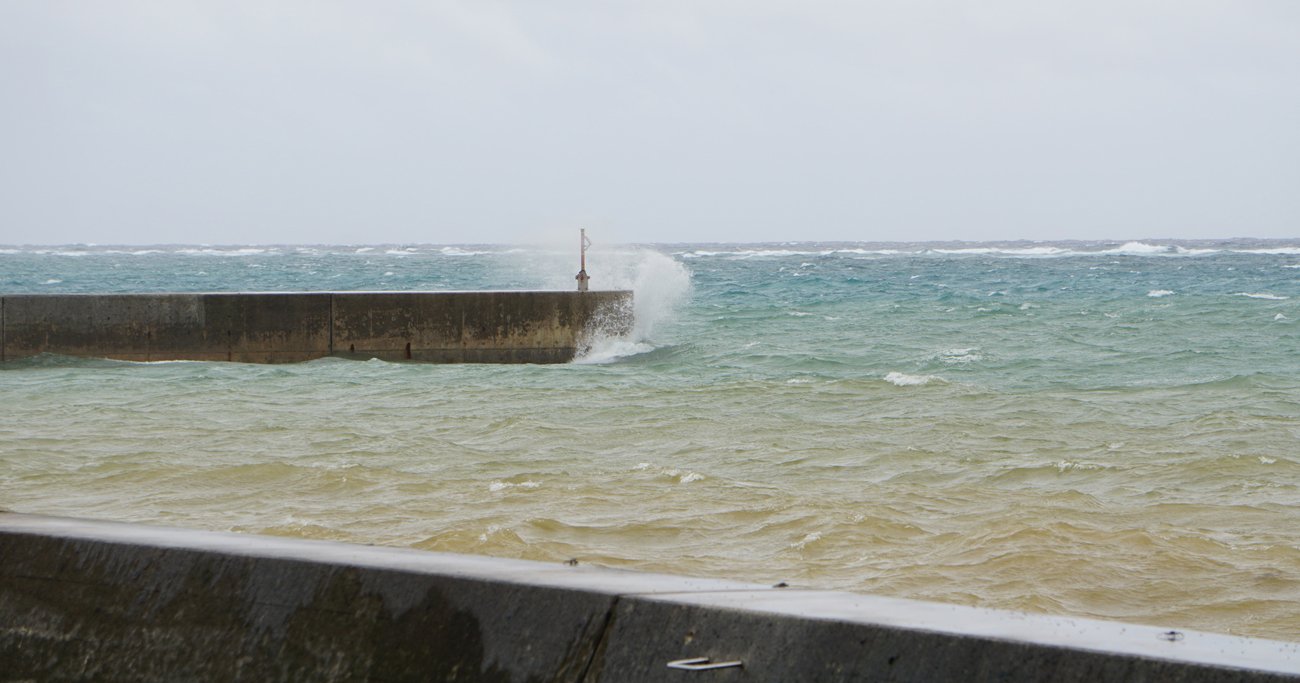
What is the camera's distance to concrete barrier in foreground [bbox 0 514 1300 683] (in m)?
2.13

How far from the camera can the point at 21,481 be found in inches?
318

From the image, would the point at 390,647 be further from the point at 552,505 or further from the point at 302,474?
the point at 302,474

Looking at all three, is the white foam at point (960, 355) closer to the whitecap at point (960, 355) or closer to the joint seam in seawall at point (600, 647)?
the whitecap at point (960, 355)

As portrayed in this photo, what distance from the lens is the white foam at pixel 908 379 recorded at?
1446cm

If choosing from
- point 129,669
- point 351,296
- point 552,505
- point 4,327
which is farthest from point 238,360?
point 129,669

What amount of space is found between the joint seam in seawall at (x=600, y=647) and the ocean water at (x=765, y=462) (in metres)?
3.11

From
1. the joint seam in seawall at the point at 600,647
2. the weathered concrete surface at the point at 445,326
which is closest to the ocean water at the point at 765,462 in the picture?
the weathered concrete surface at the point at 445,326

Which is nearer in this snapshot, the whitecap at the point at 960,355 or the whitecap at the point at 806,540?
the whitecap at the point at 806,540

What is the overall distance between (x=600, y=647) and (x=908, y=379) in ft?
41.8

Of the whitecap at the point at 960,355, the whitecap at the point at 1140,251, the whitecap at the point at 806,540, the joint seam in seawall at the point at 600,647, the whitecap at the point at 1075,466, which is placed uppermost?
the joint seam in seawall at the point at 600,647

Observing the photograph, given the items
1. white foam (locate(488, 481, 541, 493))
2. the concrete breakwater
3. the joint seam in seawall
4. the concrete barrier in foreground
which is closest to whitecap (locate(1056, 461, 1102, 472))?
white foam (locate(488, 481, 541, 493))

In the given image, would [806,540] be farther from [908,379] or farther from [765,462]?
[908,379]

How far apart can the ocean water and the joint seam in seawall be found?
311 cm

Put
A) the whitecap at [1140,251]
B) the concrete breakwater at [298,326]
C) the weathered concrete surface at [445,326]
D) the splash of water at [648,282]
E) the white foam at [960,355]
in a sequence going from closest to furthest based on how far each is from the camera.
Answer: the concrete breakwater at [298,326], the weathered concrete surface at [445,326], the white foam at [960,355], the splash of water at [648,282], the whitecap at [1140,251]
